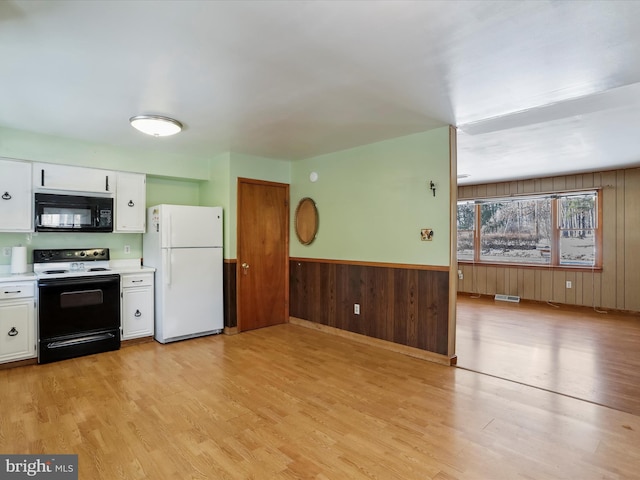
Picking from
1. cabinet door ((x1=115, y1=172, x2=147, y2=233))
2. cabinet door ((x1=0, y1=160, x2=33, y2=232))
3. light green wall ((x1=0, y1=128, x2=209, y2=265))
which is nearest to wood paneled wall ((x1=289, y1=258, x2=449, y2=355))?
light green wall ((x1=0, y1=128, x2=209, y2=265))

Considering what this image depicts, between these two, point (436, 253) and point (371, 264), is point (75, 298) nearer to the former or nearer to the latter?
point (371, 264)

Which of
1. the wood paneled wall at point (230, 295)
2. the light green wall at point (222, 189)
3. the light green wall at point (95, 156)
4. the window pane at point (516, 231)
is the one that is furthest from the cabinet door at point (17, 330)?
the window pane at point (516, 231)

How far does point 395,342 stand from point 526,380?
1.32 meters

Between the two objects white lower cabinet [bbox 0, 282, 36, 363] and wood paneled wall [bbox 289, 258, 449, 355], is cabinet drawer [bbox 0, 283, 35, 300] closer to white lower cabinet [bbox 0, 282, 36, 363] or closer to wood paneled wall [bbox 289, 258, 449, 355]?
white lower cabinet [bbox 0, 282, 36, 363]

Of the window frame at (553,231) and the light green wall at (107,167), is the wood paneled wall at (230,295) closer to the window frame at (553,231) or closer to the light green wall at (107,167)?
the light green wall at (107,167)

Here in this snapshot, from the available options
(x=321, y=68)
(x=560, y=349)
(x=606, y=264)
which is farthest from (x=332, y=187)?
(x=606, y=264)

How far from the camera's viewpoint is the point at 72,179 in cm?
399

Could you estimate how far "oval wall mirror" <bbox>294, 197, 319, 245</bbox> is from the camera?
5055mm

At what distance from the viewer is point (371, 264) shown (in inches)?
170

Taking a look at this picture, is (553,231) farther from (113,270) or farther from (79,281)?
(79,281)

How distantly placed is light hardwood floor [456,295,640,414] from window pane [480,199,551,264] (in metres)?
1.19

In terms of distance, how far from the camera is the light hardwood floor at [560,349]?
306 cm

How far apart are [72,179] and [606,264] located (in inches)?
316

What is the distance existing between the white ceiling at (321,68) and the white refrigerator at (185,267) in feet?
3.36
